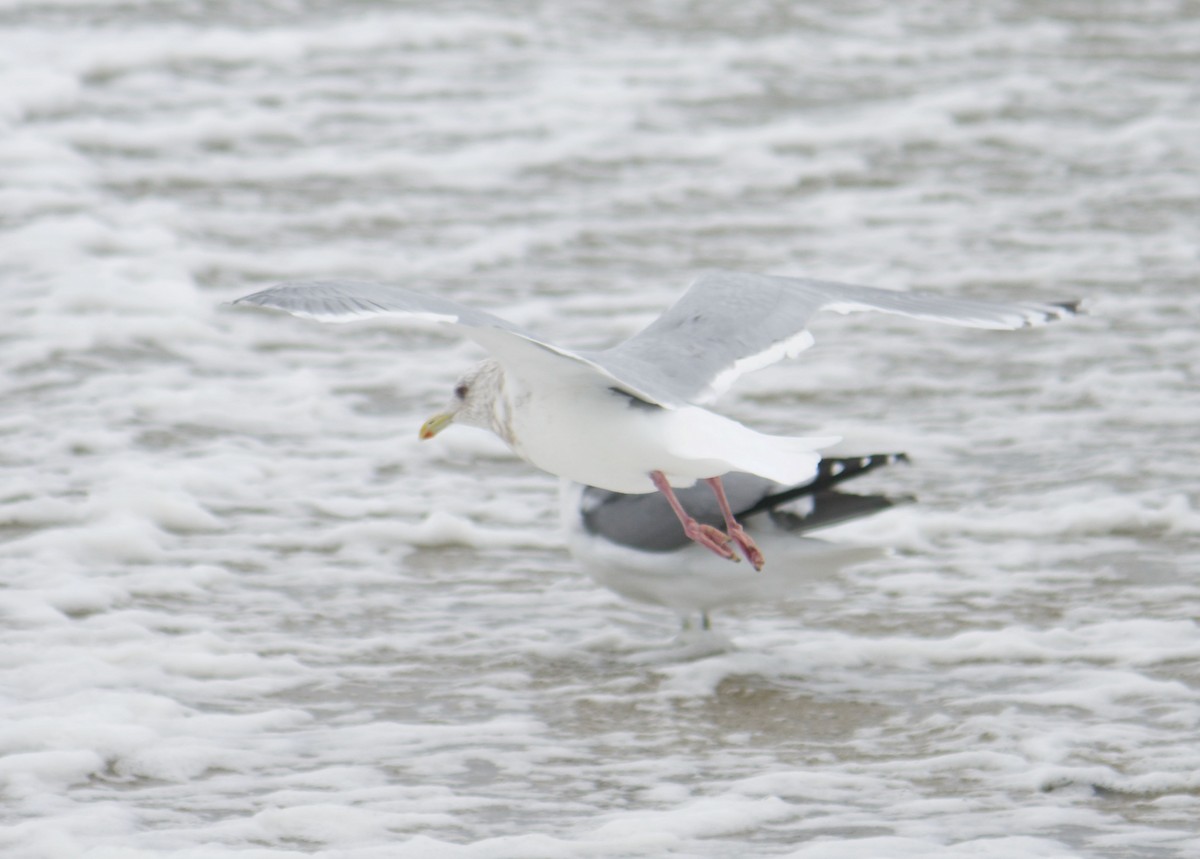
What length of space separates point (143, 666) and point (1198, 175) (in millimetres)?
6714

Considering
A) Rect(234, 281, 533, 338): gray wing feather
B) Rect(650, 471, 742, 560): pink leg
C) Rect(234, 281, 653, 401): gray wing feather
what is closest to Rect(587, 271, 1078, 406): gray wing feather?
Rect(650, 471, 742, 560): pink leg

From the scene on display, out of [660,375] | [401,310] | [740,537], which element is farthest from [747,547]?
A: [401,310]

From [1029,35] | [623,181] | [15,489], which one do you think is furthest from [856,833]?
[1029,35]

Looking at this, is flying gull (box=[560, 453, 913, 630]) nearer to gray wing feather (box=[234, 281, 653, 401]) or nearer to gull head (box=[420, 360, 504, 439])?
gull head (box=[420, 360, 504, 439])

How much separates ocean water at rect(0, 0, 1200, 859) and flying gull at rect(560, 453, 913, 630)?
112 mm

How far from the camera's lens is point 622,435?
429 centimetres

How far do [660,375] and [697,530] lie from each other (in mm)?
370

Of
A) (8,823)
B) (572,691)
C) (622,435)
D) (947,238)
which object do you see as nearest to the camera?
(8,823)

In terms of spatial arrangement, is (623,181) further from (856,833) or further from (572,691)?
(856,833)

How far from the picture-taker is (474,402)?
5023 mm

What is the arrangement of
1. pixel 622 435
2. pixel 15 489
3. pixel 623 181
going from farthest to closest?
pixel 623 181
pixel 15 489
pixel 622 435

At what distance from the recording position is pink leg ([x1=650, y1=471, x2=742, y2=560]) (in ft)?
14.5

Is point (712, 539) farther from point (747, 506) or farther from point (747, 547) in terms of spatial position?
point (747, 506)

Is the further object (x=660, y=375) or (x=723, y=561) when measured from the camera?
(x=723, y=561)
